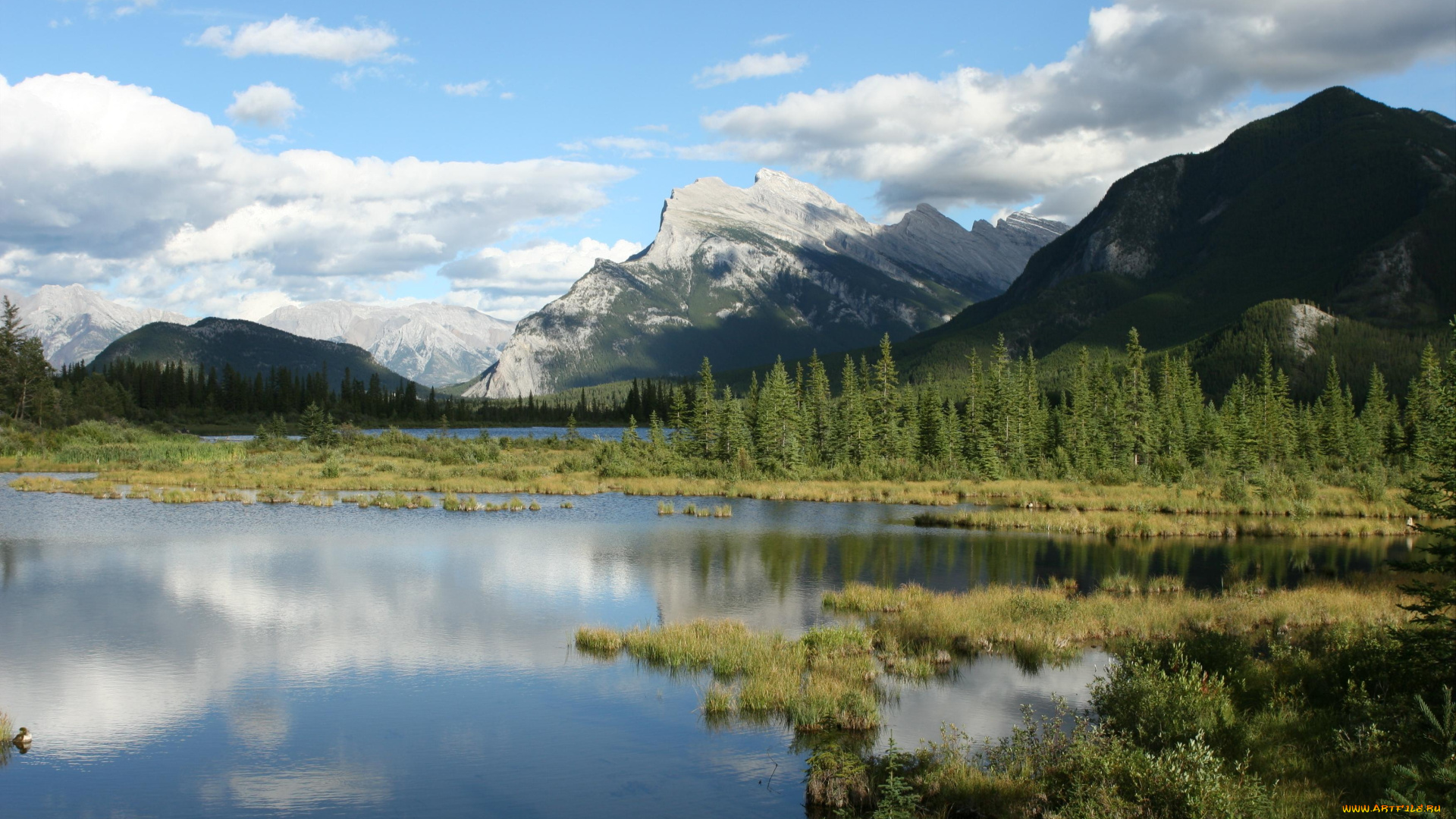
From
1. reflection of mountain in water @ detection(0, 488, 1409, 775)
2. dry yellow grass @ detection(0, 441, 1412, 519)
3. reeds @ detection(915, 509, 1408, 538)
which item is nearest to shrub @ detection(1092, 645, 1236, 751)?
reflection of mountain in water @ detection(0, 488, 1409, 775)

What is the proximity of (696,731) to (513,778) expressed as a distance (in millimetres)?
4236

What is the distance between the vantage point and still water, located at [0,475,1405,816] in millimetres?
17031

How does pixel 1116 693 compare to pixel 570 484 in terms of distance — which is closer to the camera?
pixel 1116 693

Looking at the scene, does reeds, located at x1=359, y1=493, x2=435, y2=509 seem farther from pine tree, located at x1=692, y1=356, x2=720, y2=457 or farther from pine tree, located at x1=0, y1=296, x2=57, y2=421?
pine tree, located at x1=0, y1=296, x2=57, y2=421

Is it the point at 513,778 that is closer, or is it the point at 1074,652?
the point at 513,778

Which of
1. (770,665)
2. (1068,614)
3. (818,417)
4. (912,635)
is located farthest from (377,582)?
(818,417)

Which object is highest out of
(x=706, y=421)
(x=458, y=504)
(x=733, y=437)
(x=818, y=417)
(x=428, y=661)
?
(x=818, y=417)

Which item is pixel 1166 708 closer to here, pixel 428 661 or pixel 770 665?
pixel 770 665

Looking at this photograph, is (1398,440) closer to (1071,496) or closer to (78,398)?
(1071,496)

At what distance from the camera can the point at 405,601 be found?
32.0 meters

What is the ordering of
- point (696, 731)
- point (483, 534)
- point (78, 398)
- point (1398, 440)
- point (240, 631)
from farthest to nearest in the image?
point (78, 398) < point (1398, 440) < point (483, 534) < point (240, 631) < point (696, 731)

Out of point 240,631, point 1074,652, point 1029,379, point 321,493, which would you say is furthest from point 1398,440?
point 240,631

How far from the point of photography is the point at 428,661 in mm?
24938

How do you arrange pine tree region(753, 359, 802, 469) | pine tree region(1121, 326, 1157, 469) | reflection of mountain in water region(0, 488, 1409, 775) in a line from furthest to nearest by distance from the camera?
pine tree region(1121, 326, 1157, 469)
pine tree region(753, 359, 802, 469)
reflection of mountain in water region(0, 488, 1409, 775)
